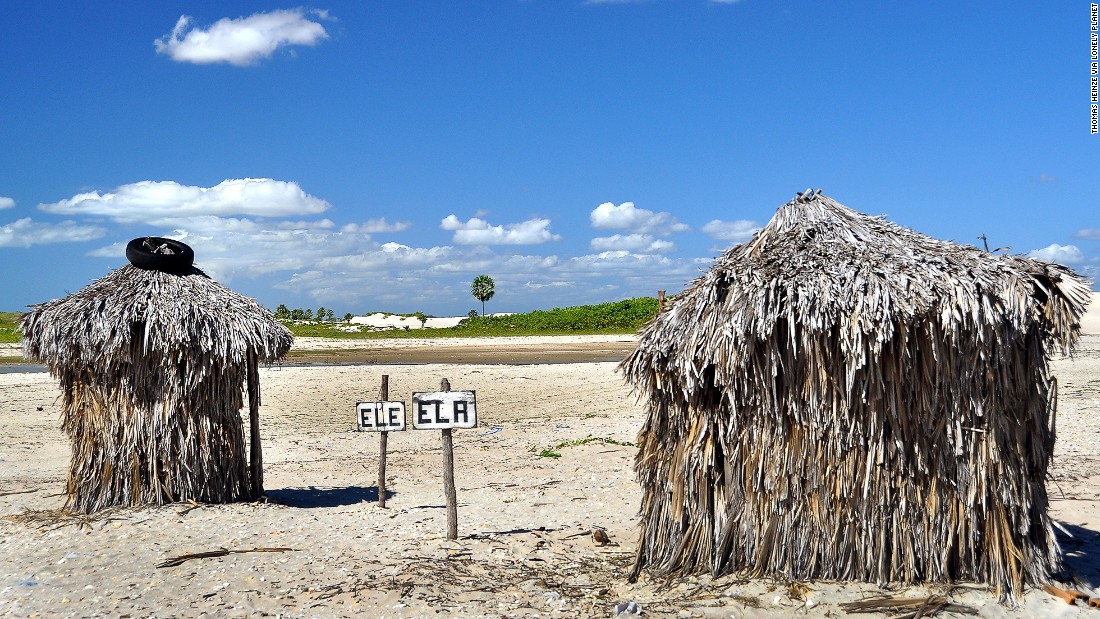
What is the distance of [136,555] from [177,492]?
1394 mm

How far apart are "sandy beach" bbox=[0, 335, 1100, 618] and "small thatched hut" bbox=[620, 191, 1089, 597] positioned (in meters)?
0.31

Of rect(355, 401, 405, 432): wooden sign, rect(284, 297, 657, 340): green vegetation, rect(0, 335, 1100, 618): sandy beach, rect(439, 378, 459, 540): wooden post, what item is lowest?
rect(0, 335, 1100, 618): sandy beach

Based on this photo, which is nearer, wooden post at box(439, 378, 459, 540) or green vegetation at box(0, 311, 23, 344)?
wooden post at box(439, 378, 459, 540)

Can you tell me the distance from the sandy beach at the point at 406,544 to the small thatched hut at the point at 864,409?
0.31 meters

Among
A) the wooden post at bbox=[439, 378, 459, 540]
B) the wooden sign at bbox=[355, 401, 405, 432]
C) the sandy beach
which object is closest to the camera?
the sandy beach

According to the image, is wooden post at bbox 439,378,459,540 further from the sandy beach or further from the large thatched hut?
the large thatched hut

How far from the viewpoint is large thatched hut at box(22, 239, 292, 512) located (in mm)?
8727

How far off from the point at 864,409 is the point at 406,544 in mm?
4294

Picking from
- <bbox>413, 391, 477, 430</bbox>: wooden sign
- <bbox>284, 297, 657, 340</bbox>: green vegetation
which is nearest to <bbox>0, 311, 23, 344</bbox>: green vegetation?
<bbox>284, 297, 657, 340</bbox>: green vegetation

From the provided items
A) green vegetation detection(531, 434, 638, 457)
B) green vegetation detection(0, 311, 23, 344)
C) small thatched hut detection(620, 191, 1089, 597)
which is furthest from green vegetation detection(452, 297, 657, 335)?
small thatched hut detection(620, 191, 1089, 597)

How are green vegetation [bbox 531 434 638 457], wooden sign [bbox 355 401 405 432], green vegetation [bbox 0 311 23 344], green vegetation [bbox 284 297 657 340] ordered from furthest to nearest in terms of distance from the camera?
green vegetation [bbox 284 297 657 340] → green vegetation [bbox 0 311 23 344] → green vegetation [bbox 531 434 638 457] → wooden sign [bbox 355 401 405 432]

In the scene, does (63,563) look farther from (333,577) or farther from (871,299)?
(871,299)

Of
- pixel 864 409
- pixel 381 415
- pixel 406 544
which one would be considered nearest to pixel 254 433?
pixel 381 415

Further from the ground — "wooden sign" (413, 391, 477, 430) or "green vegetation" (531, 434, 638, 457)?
"wooden sign" (413, 391, 477, 430)
